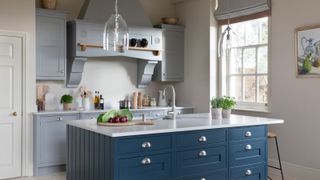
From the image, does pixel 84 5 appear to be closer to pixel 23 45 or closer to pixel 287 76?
pixel 23 45

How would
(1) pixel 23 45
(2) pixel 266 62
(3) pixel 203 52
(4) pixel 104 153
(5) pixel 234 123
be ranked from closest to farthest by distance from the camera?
(4) pixel 104 153 → (5) pixel 234 123 → (1) pixel 23 45 → (2) pixel 266 62 → (3) pixel 203 52

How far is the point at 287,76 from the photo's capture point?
537 cm

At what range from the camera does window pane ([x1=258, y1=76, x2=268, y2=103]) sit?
19.2ft

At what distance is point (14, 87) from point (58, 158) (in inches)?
48.2

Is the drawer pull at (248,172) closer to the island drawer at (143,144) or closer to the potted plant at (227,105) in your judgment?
the potted plant at (227,105)

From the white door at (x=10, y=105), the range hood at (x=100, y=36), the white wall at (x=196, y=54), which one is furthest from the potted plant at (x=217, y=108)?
the white door at (x=10, y=105)

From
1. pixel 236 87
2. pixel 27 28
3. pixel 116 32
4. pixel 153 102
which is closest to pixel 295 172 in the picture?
pixel 236 87

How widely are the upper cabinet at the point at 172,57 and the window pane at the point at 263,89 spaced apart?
1662 millimetres

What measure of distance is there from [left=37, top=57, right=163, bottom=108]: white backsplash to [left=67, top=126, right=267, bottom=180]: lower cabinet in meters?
2.38

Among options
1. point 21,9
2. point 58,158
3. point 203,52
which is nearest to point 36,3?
point 21,9

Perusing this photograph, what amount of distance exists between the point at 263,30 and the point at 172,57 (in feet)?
5.94

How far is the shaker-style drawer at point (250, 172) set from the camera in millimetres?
4191

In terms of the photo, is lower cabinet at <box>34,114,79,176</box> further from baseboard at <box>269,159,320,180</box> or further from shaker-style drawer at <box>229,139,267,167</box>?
baseboard at <box>269,159,320,180</box>

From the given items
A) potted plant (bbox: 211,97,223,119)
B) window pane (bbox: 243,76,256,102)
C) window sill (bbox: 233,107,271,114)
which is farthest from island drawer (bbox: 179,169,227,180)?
window pane (bbox: 243,76,256,102)
